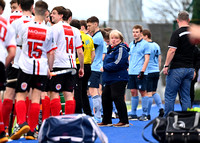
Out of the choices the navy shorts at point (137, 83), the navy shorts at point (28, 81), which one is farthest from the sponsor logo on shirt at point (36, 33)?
the navy shorts at point (137, 83)

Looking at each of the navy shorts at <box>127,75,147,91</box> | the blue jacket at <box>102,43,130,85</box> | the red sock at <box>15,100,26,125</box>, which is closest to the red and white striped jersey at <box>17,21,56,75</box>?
the red sock at <box>15,100,26,125</box>

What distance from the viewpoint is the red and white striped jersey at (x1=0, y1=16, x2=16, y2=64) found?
6238 millimetres

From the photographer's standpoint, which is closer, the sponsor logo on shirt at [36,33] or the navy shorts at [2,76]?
the navy shorts at [2,76]

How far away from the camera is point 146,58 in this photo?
11.4 m

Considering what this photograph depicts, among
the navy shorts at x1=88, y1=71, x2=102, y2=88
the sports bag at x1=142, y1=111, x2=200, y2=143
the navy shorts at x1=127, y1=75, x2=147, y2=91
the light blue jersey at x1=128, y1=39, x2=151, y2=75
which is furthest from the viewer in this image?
the light blue jersey at x1=128, y1=39, x2=151, y2=75

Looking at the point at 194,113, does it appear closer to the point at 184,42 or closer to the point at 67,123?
the point at 67,123

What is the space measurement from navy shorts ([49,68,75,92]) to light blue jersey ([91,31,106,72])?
2673 mm

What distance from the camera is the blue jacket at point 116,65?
9.49 m

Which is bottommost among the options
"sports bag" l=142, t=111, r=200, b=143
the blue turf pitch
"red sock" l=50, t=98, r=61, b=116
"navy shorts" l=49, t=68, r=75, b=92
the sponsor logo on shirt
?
the blue turf pitch

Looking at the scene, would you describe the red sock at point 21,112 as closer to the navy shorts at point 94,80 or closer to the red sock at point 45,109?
the red sock at point 45,109

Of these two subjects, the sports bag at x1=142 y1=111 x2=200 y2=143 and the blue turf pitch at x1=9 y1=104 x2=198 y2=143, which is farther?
the blue turf pitch at x1=9 y1=104 x2=198 y2=143

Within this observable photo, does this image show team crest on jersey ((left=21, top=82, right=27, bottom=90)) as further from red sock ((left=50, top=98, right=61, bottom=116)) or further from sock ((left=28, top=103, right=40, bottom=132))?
red sock ((left=50, top=98, right=61, bottom=116))

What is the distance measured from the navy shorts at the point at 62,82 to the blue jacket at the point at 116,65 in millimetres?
1631

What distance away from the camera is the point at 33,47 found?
710 centimetres
